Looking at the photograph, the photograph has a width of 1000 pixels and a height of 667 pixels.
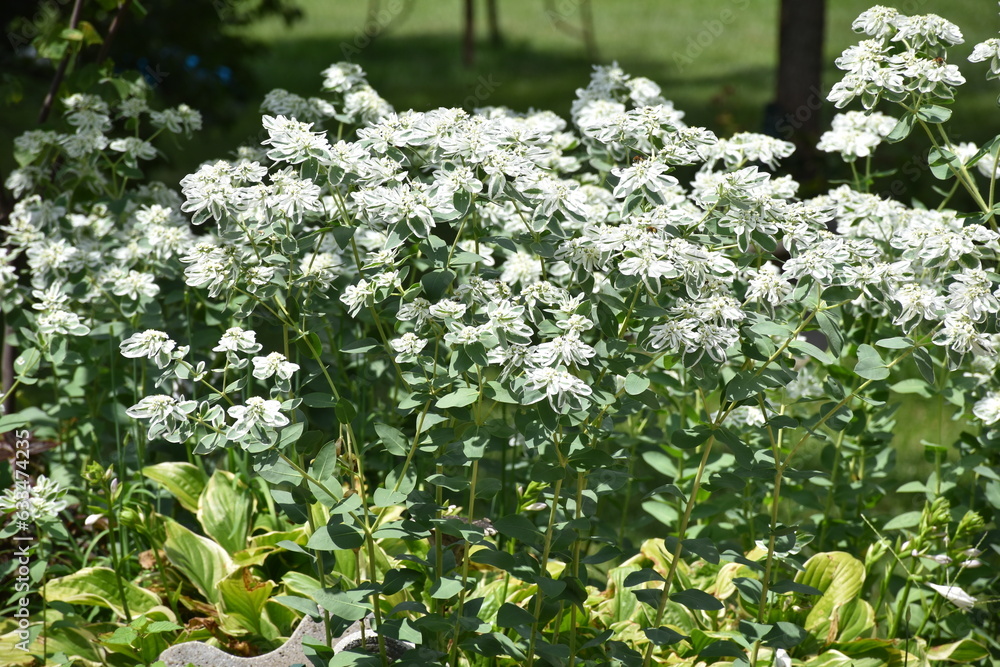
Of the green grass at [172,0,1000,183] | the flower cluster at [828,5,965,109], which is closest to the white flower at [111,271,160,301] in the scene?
the flower cluster at [828,5,965,109]

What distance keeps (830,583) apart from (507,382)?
1.14 meters

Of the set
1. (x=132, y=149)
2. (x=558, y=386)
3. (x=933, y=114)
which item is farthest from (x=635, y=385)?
(x=132, y=149)


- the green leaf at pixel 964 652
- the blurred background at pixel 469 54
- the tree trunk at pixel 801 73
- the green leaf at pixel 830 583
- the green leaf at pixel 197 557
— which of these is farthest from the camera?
the tree trunk at pixel 801 73

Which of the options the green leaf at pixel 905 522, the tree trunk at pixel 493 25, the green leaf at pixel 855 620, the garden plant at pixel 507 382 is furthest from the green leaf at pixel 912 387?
the tree trunk at pixel 493 25

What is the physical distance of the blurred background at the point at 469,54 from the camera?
4.66 meters

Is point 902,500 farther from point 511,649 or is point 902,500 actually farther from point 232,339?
point 232,339

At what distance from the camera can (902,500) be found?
364 cm

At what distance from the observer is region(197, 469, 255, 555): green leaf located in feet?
8.05

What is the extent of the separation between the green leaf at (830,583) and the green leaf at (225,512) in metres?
1.46

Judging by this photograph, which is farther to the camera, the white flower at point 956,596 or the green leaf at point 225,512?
the green leaf at point 225,512

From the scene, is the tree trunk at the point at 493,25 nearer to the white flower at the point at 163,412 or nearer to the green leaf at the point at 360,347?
the green leaf at the point at 360,347

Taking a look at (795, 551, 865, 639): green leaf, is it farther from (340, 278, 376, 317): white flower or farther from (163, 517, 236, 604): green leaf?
(163, 517, 236, 604): green leaf

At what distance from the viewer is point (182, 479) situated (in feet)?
8.40
